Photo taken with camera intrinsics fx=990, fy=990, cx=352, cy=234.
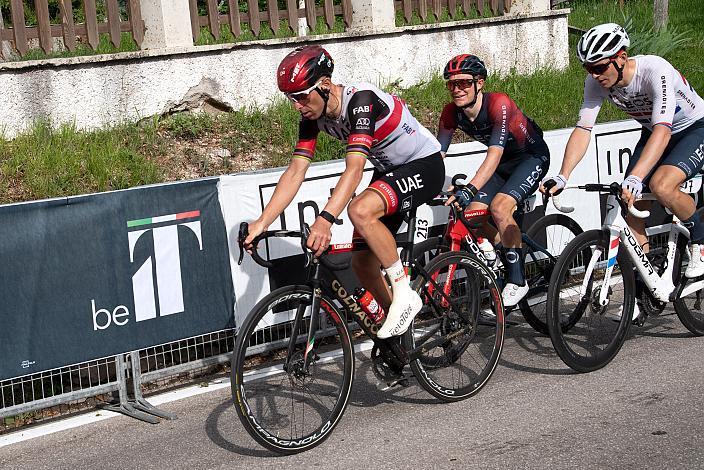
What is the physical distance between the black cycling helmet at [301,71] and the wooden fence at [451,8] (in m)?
8.48

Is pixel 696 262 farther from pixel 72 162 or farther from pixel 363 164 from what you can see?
pixel 72 162

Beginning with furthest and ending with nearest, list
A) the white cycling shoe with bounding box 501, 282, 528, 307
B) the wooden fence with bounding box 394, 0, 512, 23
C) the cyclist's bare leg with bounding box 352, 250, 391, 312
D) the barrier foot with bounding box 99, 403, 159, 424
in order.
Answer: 1. the wooden fence with bounding box 394, 0, 512, 23
2. the white cycling shoe with bounding box 501, 282, 528, 307
3. the barrier foot with bounding box 99, 403, 159, 424
4. the cyclist's bare leg with bounding box 352, 250, 391, 312

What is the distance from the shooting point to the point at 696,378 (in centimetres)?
630

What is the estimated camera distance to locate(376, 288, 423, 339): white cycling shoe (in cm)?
576

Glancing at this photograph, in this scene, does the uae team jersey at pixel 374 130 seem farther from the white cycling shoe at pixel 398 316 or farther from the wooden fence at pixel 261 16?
the wooden fence at pixel 261 16

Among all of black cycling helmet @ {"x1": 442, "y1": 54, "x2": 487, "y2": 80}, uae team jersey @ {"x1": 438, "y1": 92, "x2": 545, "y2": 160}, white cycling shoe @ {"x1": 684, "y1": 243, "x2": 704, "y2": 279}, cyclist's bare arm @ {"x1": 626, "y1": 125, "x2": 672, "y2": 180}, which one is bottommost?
white cycling shoe @ {"x1": 684, "y1": 243, "x2": 704, "y2": 279}

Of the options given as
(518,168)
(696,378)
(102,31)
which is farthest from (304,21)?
(696,378)

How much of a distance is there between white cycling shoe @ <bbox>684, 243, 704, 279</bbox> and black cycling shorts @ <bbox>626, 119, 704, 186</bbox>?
53cm

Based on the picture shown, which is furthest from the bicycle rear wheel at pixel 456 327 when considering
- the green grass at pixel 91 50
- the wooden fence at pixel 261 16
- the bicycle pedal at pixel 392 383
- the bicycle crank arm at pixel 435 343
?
the wooden fence at pixel 261 16

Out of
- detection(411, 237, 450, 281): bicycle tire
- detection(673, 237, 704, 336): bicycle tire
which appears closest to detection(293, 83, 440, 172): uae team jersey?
detection(411, 237, 450, 281): bicycle tire

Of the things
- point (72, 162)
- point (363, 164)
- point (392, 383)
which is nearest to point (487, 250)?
point (392, 383)

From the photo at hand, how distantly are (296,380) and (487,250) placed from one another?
2.16m

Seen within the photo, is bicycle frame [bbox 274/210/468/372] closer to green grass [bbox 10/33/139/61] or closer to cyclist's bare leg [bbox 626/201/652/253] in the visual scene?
cyclist's bare leg [bbox 626/201/652/253]

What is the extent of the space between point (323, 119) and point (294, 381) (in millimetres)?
1532
